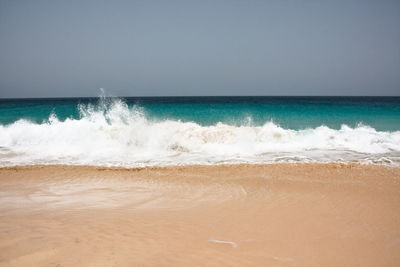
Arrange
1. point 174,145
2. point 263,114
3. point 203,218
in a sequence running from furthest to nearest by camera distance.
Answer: point 263,114
point 174,145
point 203,218

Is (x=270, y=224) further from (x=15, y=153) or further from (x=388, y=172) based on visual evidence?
(x=15, y=153)

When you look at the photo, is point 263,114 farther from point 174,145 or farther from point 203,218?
point 203,218

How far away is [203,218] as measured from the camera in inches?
155

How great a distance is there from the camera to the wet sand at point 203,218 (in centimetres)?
292

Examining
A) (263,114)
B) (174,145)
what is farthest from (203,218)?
(263,114)

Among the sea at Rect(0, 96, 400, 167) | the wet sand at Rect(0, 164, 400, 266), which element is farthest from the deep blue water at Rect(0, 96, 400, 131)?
the wet sand at Rect(0, 164, 400, 266)

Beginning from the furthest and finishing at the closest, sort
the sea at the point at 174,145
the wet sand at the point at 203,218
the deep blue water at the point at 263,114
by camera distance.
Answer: the deep blue water at the point at 263,114 < the sea at the point at 174,145 < the wet sand at the point at 203,218

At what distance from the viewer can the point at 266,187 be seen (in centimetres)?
539

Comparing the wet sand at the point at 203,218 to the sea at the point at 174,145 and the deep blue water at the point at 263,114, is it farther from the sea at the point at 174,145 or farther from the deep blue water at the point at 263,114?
the deep blue water at the point at 263,114

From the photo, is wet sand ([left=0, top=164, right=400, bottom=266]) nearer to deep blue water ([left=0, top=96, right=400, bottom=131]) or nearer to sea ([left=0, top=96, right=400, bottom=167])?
sea ([left=0, top=96, right=400, bottom=167])

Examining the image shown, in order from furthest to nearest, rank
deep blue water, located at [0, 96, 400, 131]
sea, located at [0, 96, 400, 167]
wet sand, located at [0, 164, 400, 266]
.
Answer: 1. deep blue water, located at [0, 96, 400, 131]
2. sea, located at [0, 96, 400, 167]
3. wet sand, located at [0, 164, 400, 266]

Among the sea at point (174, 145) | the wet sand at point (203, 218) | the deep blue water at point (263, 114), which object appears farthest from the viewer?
the deep blue water at point (263, 114)

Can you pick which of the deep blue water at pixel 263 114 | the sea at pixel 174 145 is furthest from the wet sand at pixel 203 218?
the deep blue water at pixel 263 114

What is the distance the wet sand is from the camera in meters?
2.92
